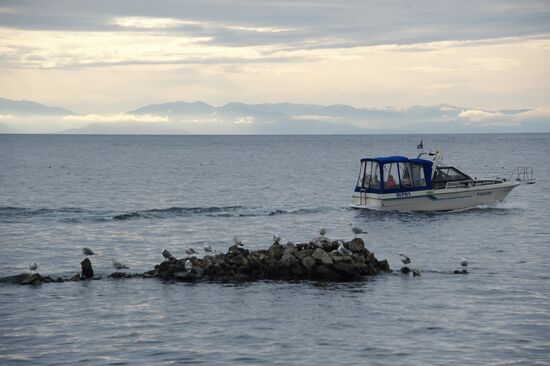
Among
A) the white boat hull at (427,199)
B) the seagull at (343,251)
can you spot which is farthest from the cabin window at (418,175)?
the seagull at (343,251)

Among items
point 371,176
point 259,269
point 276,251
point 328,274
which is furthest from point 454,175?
point 259,269

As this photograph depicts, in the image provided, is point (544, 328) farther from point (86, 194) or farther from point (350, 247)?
point (86, 194)

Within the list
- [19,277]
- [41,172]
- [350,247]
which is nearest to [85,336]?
[19,277]

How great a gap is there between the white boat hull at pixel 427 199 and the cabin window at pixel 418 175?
55 cm

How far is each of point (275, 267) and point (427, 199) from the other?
2037 cm

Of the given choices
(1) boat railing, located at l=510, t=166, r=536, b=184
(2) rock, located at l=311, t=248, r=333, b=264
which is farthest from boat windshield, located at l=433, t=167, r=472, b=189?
(2) rock, located at l=311, t=248, r=333, b=264

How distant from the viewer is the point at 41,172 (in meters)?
103

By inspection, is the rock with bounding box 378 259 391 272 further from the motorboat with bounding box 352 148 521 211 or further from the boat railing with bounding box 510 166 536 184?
the boat railing with bounding box 510 166 536 184

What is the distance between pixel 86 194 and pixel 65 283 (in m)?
41.0

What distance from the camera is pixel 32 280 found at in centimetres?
2928

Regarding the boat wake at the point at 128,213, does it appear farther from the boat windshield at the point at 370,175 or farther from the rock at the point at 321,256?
the rock at the point at 321,256

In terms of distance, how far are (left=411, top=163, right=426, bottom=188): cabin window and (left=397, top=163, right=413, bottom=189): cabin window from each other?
26 cm

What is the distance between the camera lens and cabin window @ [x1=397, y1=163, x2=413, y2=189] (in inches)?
1903

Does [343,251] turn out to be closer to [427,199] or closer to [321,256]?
[321,256]
